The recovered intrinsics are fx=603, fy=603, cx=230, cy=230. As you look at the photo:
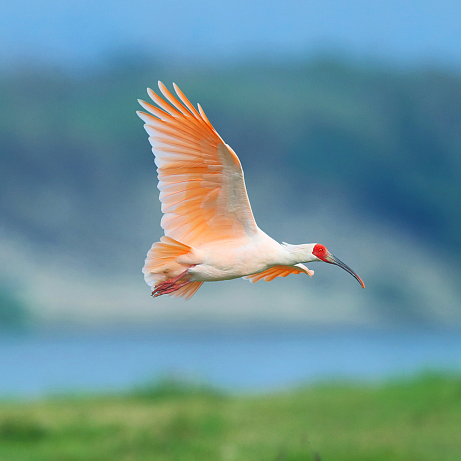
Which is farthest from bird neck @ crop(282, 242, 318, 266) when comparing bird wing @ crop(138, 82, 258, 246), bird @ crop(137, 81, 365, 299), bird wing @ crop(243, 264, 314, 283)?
bird wing @ crop(243, 264, 314, 283)

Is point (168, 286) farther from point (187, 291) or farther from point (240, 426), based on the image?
point (240, 426)

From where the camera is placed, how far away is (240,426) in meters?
14.8

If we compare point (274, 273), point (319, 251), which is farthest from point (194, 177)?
point (274, 273)

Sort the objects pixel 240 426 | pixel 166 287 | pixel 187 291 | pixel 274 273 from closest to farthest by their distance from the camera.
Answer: pixel 166 287 < pixel 187 291 < pixel 274 273 < pixel 240 426

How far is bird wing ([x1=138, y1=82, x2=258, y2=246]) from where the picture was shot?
5.72 metres

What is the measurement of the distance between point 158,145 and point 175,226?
0.85m

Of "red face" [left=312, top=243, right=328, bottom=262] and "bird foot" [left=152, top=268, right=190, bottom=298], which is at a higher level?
"red face" [left=312, top=243, right=328, bottom=262]

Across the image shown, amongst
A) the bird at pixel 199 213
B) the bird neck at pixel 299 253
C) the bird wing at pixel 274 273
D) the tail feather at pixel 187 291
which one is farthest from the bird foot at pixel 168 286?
the bird wing at pixel 274 273

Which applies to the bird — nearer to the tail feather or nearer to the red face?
the red face

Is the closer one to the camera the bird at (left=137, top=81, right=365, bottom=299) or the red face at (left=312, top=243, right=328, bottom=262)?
the bird at (left=137, top=81, right=365, bottom=299)

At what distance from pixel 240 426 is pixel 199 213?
10.0 m

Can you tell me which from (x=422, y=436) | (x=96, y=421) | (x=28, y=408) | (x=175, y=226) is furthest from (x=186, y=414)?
(x=175, y=226)

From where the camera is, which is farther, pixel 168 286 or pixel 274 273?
pixel 274 273

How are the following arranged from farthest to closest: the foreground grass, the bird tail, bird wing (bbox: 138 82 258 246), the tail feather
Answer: the foreground grass, the tail feather, the bird tail, bird wing (bbox: 138 82 258 246)
